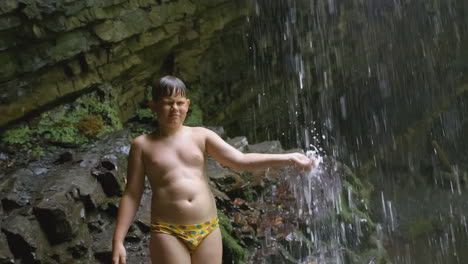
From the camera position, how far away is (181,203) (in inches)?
98.9

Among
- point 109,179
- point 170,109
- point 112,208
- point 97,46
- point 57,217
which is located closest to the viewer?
point 170,109

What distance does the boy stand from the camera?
2482mm

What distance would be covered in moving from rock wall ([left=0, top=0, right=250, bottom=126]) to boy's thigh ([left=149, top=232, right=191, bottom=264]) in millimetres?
3367

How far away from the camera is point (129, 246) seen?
4.21 m

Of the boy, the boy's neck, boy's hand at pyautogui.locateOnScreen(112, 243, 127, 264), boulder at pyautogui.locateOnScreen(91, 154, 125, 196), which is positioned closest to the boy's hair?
the boy

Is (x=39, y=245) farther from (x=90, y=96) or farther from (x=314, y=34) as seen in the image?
(x=314, y=34)

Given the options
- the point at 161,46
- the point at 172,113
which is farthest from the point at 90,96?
the point at 172,113

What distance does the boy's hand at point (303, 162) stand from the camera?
8.00ft

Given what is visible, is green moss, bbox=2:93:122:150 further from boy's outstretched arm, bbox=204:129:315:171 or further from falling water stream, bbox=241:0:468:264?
boy's outstretched arm, bbox=204:129:315:171

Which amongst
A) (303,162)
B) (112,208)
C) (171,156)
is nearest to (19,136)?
(112,208)

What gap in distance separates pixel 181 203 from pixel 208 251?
0.28 m

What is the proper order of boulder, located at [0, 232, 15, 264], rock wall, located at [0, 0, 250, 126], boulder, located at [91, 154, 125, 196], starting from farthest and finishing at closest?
rock wall, located at [0, 0, 250, 126] → boulder, located at [91, 154, 125, 196] → boulder, located at [0, 232, 15, 264]

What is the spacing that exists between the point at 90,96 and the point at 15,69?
113cm

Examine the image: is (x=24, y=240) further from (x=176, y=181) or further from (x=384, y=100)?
(x=384, y=100)
